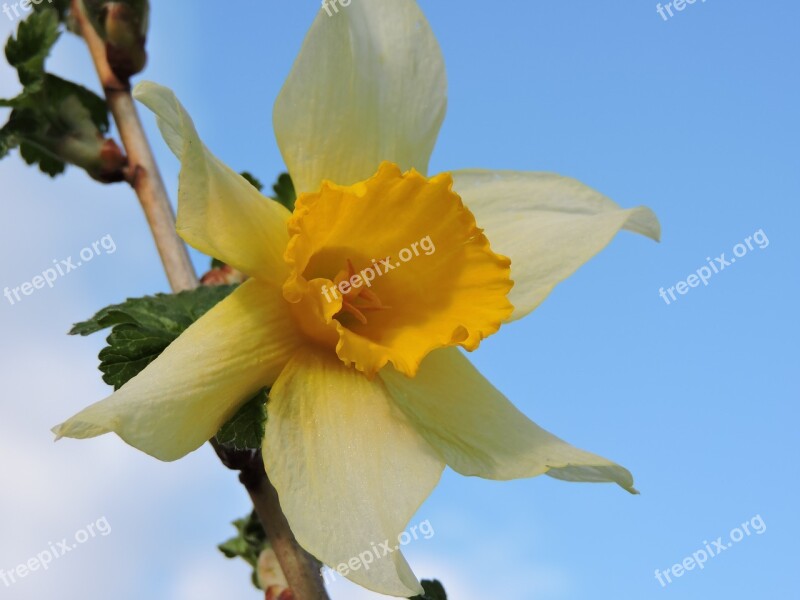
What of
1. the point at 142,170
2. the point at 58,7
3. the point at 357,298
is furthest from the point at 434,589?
the point at 58,7

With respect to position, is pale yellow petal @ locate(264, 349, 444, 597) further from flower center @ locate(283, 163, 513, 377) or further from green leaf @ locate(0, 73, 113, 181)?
green leaf @ locate(0, 73, 113, 181)

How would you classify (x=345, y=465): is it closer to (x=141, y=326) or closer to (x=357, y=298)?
(x=357, y=298)

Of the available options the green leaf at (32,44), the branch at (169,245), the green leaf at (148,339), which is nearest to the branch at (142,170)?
the branch at (169,245)

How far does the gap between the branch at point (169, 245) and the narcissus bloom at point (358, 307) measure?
266mm

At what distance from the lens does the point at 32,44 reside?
2.19m

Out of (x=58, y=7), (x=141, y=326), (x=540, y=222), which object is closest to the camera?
(x=141, y=326)

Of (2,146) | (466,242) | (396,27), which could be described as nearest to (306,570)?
(466,242)

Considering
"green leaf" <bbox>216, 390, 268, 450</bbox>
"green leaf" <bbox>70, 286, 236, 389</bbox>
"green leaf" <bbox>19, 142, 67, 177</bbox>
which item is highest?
"green leaf" <bbox>19, 142, 67, 177</bbox>

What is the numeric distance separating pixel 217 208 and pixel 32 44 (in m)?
1.00

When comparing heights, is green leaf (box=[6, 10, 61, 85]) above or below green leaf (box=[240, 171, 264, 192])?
above

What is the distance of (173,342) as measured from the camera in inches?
59.5

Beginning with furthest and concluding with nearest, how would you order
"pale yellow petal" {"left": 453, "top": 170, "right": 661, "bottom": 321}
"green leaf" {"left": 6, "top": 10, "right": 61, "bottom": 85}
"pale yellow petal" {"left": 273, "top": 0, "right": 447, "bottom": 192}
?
"green leaf" {"left": 6, "top": 10, "right": 61, "bottom": 85}, "pale yellow petal" {"left": 453, "top": 170, "right": 661, "bottom": 321}, "pale yellow petal" {"left": 273, "top": 0, "right": 447, "bottom": 192}

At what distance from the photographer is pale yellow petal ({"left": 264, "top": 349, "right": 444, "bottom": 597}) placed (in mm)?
1421

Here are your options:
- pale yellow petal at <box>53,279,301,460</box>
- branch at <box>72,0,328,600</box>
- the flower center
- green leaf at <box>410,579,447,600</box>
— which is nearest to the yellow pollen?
the flower center
